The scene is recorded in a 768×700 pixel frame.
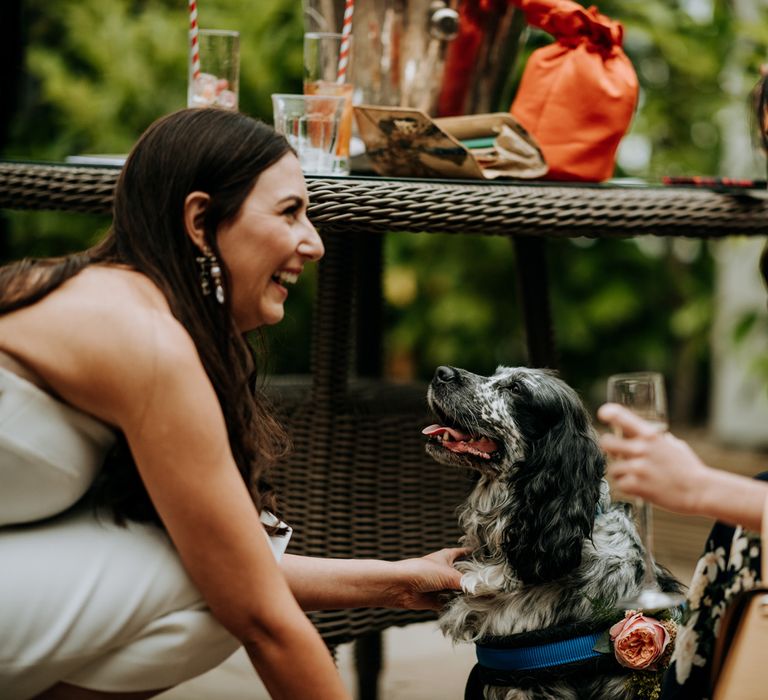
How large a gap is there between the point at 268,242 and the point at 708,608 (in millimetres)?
888

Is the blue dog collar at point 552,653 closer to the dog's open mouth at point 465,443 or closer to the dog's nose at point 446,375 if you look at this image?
the dog's open mouth at point 465,443

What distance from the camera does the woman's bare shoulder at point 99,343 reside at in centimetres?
157

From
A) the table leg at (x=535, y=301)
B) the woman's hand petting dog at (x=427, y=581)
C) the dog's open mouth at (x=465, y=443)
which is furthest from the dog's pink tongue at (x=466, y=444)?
the table leg at (x=535, y=301)

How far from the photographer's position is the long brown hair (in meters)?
1.69

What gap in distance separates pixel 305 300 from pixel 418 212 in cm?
307

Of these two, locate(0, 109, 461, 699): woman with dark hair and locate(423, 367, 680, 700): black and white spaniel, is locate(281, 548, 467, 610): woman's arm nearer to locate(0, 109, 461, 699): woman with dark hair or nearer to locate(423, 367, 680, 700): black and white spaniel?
locate(423, 367, 680, 700): black and white spaniel

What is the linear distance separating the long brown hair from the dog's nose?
A: 0.35 metres

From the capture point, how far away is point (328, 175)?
2.06m

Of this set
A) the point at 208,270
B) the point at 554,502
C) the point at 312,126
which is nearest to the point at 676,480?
the point at 554,502

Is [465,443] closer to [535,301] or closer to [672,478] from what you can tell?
[672,478]

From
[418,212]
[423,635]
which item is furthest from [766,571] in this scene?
[423,635]

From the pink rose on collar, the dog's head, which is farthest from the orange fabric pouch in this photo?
the pink rose on collar

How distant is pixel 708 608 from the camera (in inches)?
70.0

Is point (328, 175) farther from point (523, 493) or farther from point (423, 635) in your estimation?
point (423, 635)
